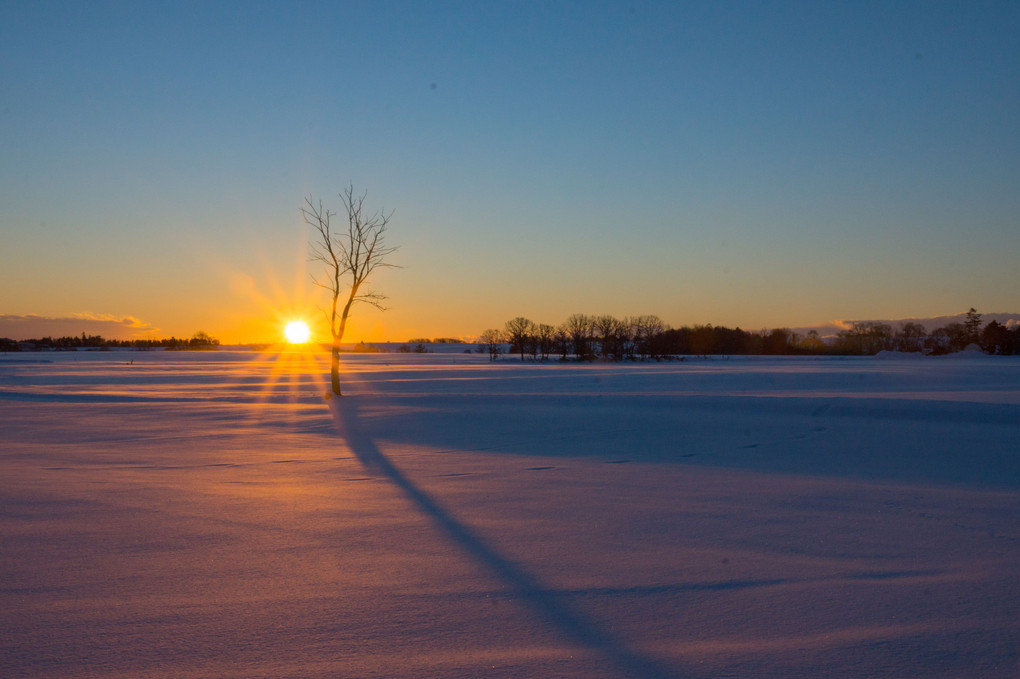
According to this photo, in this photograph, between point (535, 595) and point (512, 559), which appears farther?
point (512, 559)

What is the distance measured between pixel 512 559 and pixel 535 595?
3.03 ft

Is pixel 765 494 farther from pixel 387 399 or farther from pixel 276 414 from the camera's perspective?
pixel 387 399

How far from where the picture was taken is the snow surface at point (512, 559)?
12.8 feet

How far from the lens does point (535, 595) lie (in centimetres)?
482

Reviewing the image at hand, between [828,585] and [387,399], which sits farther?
[387,399]

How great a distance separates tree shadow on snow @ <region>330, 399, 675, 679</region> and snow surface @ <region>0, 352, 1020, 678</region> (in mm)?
21

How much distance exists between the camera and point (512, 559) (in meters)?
5.73

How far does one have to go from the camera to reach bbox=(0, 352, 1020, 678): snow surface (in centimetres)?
390

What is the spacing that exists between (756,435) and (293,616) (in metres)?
11.7

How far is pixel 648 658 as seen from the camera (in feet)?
12.6

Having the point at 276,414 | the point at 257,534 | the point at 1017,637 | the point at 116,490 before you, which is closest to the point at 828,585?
the point at 1017,637

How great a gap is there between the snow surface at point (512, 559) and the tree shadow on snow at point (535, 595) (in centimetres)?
2

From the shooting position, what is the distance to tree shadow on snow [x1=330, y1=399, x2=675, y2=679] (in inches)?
150

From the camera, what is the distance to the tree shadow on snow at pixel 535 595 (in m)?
3.81
